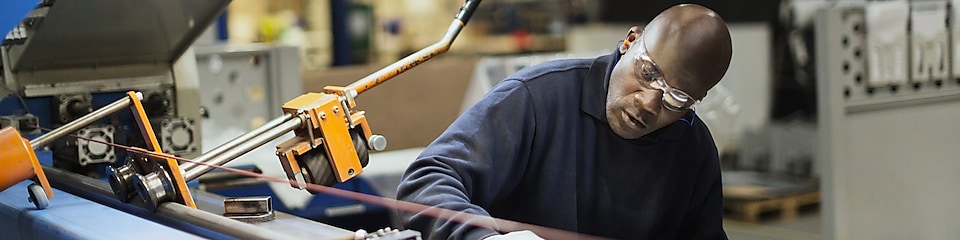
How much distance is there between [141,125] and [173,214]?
8.5 inches

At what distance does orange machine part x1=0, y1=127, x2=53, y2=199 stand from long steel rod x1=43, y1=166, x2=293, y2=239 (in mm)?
148

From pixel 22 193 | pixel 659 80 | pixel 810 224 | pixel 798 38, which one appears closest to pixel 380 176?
pixel 22 193

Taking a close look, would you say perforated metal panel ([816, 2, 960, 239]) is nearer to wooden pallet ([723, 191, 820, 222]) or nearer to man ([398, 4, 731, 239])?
man ([398, 4, 731, 239])

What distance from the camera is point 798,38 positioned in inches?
246

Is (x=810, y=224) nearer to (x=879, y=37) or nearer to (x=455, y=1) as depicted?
(x=879, y=37)

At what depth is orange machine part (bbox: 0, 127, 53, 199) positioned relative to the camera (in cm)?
170

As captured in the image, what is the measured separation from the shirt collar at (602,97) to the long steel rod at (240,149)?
0.49 meters

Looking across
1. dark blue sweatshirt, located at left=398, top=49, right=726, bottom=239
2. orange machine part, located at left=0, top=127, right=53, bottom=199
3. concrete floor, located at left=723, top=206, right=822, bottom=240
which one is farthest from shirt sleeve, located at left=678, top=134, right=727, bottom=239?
concrete floor, located at left=723, top=206, right=822, bottom=240

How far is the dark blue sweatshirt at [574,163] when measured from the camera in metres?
1.72

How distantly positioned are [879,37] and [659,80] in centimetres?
188

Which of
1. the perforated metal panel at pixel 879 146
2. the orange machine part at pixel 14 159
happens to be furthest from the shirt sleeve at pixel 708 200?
the perforated metal panel at pixel 879 146

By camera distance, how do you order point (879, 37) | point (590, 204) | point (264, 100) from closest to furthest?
point (590, 204) → point (879, 37) → point (264, 100)

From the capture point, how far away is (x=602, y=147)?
185 centimetres

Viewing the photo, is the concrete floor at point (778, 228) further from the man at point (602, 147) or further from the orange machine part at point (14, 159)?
the orange machine part at point (14, 159)
